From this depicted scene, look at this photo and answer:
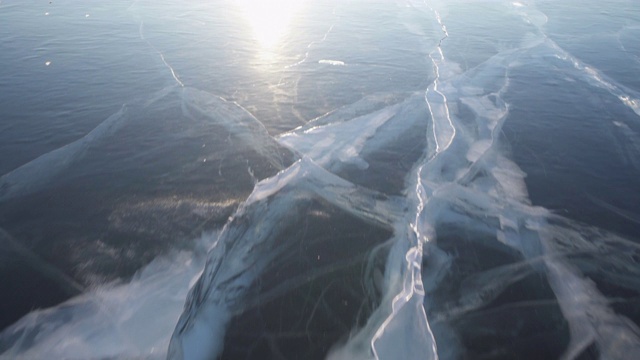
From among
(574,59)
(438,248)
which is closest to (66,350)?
(438,248)

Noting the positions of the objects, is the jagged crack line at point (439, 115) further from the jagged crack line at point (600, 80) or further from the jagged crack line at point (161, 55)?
the jagged crack line at point (161, 55)

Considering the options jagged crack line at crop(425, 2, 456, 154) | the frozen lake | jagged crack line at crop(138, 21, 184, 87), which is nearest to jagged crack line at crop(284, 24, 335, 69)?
the frozen lake

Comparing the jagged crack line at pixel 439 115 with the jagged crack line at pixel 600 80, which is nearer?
the jagged crack line at pixel 439 115

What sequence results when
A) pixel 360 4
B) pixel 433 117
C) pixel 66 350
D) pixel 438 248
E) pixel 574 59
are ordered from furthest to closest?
pixel 360 4 → pixel 574 59 → pixel 433 117 → pixel 438 248 → pixel 66 350

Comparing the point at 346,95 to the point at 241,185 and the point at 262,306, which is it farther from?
the point at 262,306

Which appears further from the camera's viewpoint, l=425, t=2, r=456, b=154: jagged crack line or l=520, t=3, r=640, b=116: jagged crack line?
l=520, t=3, r=640, b=116: jagged crack line

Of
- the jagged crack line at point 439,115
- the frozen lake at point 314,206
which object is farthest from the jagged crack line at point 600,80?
the jagged crack line at point 439,115

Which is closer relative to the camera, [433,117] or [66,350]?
[66,350]

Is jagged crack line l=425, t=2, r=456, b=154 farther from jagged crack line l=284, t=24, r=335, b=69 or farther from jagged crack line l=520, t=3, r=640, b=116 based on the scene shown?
jagged crack line l=520, t=3, r=640, b=116

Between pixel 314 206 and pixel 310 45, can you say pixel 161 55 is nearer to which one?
pixel 310 45
